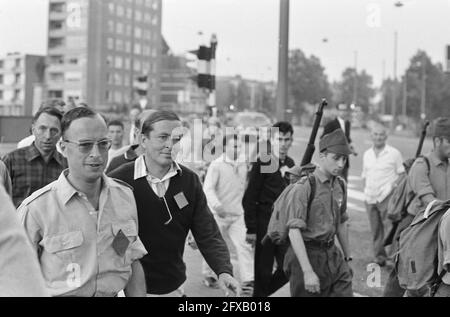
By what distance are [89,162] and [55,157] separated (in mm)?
2121

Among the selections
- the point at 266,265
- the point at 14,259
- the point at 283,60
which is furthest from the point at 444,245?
the point at 283,60

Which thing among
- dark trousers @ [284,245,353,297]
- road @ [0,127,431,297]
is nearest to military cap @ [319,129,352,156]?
dark trousers @ [284,245,353,297]

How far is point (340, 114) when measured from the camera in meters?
9.41

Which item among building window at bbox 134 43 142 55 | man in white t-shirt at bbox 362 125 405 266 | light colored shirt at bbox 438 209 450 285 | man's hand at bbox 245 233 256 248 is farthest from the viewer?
building window at bbox 134 43 142 55

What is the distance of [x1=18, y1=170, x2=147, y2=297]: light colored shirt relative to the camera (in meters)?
2.87

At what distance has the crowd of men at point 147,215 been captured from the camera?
9.44 feet

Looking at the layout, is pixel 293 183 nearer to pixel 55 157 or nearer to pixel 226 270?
pixel 226 270

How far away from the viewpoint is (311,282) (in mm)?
4555

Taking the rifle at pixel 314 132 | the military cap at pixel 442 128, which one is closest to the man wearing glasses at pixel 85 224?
the rifle at pixel 314 132

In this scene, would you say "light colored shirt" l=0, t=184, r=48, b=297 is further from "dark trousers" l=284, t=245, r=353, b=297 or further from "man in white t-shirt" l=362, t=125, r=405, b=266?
"man in white t-shirt" l=362, t=125, r=405, b=266

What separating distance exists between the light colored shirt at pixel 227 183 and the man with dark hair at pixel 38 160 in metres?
2.55

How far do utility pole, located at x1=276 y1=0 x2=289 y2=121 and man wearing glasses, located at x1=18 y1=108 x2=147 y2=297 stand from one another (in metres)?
5.20

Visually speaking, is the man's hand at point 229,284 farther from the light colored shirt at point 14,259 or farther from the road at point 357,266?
the light colored shirt at point 14,259

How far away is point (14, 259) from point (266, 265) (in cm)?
561
